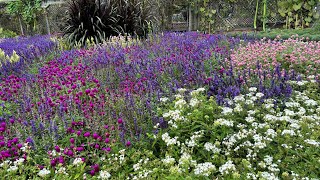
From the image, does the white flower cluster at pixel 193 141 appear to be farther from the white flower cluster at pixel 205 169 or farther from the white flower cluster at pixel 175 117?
the white flower cluster at pixel 205 169

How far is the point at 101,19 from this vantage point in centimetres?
904

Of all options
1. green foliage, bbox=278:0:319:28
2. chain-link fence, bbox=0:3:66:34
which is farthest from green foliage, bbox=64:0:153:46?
chain-link fence, bbox=0:3:66:34

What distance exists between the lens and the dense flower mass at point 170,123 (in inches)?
94.8

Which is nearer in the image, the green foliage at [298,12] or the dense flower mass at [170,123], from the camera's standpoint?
the dense flower mass at [170,123]

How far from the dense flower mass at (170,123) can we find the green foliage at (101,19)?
165 inches

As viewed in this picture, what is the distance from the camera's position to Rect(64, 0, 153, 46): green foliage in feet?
29.2

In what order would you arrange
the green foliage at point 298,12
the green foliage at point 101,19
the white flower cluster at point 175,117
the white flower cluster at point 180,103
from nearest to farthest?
the white flower cluster at point 175,117 < the white flower cluster at point 180,103 < the green foliage at point 101,19 < the green foliage at point 298,12

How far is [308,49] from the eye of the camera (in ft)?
15.1

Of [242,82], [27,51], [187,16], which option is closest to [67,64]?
[27,51]

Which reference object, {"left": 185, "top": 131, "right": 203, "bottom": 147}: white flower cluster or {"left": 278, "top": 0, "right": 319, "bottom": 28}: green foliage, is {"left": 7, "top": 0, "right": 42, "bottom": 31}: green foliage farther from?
{"left": 185, "top": 131, "right": 203, "bottom": 147}: white flower cluster

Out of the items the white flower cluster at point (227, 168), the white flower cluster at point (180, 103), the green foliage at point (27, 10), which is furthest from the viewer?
the green foliage at point (27, 10)

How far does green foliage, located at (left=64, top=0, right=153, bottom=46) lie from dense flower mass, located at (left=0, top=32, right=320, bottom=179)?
418 cm

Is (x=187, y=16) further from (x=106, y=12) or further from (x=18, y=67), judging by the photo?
(x=18, y=67)

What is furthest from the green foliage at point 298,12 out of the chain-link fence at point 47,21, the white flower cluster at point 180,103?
the chain-link fence at point 47,21
